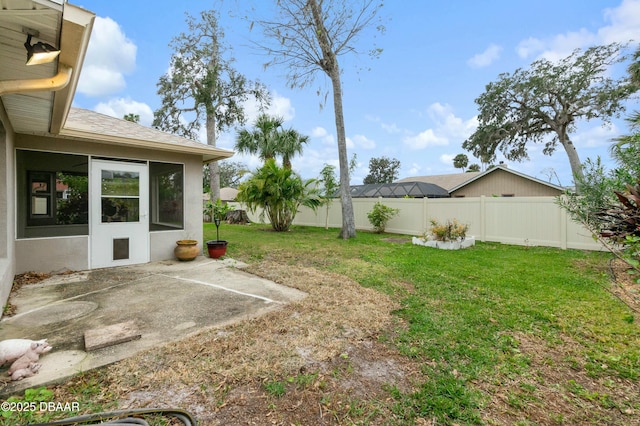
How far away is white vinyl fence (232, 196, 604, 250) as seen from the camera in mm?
8203

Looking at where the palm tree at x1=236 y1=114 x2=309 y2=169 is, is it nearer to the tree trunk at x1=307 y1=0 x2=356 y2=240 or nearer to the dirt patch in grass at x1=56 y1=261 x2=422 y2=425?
the tree trunk at x1=307 y1=0 x2=356 y2=240

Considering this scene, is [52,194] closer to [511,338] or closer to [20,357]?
[20,357]

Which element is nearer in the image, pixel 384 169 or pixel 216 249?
pixel 216 249

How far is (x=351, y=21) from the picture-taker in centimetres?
1071

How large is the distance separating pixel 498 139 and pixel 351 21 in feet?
52.2

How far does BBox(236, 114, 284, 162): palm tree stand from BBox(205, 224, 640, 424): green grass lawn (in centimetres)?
1138

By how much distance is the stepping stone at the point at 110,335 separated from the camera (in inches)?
105

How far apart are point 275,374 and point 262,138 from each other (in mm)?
15489

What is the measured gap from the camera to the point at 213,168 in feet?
55.2

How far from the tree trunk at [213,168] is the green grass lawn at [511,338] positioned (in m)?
12.2

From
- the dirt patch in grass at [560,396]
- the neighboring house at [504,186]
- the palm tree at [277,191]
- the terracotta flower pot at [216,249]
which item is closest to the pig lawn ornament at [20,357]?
the dirt patch in grass at [560,396]

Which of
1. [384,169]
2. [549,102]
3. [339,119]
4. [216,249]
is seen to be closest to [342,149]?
[339,119]

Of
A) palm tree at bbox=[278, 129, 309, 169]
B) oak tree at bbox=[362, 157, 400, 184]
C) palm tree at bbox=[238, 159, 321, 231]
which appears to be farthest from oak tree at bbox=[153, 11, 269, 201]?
oak tree at bbox=[362, 157, 400, 184]

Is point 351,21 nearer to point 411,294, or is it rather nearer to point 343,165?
point 343,165
